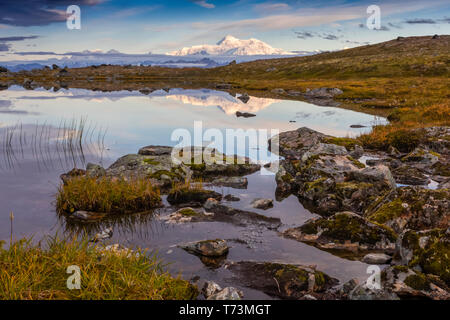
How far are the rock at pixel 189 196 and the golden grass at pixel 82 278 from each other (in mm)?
7004

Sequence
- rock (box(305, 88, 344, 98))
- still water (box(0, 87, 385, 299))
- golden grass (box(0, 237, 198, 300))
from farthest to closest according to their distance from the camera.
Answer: rock (box(305, 88, 344, 98)) → still water (box(0, 87, 385, 299)) → golden grass (box(0, 237, 198, 300))

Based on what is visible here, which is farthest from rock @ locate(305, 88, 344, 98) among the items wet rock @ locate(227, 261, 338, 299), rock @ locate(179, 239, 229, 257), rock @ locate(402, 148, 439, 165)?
Result: wet rock @ locate(227, 261, 338, 299)

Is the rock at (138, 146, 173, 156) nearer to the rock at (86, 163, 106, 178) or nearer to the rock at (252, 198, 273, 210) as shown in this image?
the rock at (86, 163, 106, 178)

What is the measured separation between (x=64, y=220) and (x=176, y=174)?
19.8ft

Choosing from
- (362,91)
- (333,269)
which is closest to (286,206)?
(333,269)

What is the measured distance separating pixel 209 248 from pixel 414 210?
6983mm

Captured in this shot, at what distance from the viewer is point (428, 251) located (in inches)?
365

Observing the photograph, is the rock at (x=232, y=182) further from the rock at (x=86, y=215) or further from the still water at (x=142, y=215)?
the rock at (x=86, y=215)

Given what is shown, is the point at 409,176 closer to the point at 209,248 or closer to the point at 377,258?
the point at 377,258

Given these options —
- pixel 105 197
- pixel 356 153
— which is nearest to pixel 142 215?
pixel 105 197

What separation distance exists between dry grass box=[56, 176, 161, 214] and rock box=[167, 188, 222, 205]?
1001 millimetres

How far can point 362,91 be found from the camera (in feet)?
244

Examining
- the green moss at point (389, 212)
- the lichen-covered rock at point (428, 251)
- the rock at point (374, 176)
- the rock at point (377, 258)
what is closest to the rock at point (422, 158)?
the rock at point (374, 176)

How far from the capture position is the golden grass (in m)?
7.08
